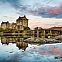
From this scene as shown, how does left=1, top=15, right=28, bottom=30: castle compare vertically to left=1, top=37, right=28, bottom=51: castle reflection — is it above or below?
above

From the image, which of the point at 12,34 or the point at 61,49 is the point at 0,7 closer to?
the point at 12,34

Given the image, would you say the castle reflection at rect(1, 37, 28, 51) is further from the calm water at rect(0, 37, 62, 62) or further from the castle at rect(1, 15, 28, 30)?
the castle at rect(1, 15, 28, 30)

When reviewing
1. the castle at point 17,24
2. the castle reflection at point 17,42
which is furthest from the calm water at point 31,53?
the castle at point 17,24

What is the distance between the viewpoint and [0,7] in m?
5.88

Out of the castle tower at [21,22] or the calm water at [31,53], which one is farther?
the castle tower at [21,22]

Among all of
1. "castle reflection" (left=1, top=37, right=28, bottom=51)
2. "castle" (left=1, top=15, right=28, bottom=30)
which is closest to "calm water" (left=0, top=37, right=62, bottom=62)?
"castle reflection" (left=1, top=37, right=28, bottom=51)

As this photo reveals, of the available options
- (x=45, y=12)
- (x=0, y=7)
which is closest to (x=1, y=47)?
(x=0, y=7)

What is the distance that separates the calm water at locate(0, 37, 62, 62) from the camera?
5738mm

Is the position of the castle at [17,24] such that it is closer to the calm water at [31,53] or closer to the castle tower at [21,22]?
the castle tower at [21,22]

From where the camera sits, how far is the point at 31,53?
577 cm

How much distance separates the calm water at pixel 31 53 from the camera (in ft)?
18.8

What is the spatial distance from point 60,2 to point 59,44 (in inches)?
40.9

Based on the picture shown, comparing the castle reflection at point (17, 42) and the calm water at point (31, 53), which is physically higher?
the castle reflection at point (17, 42)

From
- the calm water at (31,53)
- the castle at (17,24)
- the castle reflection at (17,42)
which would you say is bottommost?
the calm water at (31,53)
